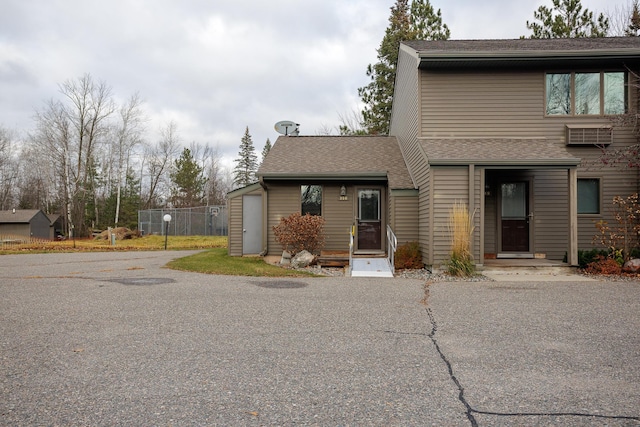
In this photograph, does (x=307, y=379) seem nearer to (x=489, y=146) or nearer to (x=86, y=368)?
(x=86, y=368)

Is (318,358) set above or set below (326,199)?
below

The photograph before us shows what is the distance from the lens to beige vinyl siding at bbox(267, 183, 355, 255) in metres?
13.2

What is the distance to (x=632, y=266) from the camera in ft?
31.8

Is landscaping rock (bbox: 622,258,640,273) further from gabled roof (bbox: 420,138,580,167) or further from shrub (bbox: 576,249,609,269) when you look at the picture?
gabled roof (bbox: 420,138,580,167)

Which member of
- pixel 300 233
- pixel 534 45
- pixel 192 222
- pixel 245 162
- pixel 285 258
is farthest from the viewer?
pixel 245 162

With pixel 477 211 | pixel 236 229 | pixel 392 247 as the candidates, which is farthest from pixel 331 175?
pixel 477 211

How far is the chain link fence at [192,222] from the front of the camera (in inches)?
1158

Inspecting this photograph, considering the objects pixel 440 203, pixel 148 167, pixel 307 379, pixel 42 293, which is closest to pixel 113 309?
pixel 42 293

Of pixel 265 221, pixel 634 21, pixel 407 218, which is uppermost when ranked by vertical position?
pixel 634 21

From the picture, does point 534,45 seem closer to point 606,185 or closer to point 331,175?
point 606,185

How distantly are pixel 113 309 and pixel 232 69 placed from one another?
1882cm

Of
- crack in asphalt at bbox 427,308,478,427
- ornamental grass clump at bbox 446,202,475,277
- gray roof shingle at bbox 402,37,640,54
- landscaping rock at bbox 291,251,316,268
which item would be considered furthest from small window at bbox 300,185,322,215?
crack in asphalt at bbox 427,308,478,427

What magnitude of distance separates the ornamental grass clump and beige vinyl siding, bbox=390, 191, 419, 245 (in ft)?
6.05

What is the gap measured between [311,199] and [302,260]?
96.7 inches
